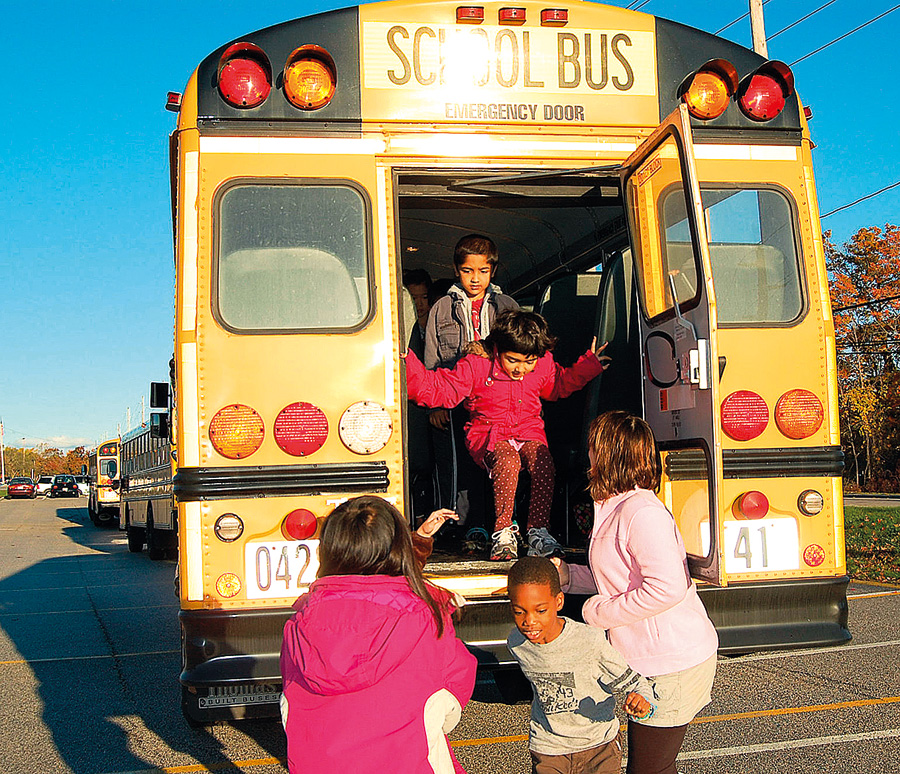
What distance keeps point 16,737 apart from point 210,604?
2.21 meters

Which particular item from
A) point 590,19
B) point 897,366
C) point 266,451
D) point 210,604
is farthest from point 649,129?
point 897,366

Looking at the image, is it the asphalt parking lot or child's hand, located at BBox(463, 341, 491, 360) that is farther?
child's hand, located at BBox(463, 341, 491, 360)

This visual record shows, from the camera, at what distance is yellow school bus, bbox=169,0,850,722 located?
3.79 m

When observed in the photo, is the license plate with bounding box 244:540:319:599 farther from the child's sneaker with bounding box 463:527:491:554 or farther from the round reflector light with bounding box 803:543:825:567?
the round reflector light with bounding box 803:543:825:567

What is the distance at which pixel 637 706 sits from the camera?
8.94ft

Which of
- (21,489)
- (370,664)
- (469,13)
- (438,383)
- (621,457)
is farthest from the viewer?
(21,489)

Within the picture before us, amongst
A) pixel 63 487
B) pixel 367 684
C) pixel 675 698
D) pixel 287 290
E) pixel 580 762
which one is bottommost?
A: pixel 63 487

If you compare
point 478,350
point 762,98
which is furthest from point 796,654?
point 762,98

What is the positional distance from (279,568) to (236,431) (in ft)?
1.86

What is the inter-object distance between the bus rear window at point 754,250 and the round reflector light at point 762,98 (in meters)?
0.34

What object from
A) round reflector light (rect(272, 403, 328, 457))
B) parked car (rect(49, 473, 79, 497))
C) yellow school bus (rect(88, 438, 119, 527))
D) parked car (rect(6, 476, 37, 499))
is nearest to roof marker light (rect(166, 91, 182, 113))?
round reflector light (rect(272, 403, 328, 457))

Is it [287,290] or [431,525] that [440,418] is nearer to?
[287,290]

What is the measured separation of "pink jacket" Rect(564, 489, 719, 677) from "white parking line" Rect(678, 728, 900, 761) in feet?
5.21

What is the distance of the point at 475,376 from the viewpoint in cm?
493
